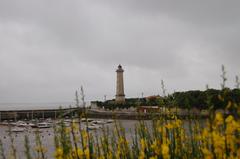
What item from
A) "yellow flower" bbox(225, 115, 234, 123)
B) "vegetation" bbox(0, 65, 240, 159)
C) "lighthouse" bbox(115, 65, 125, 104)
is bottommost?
"vegetation" bbox(0, 65, 240, 159)

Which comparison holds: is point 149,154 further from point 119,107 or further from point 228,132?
point 119,107

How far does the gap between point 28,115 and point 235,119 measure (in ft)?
172

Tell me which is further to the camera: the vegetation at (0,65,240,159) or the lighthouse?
the lighthouse

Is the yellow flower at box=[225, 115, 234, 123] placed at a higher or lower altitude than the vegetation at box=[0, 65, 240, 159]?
higher

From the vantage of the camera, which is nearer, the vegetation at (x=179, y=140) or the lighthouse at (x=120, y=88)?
the vegetation at (x=179, y=140)

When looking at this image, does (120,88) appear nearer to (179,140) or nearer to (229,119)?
(179,140)

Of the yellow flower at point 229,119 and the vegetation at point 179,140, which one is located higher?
the yellow flower at point 229,119

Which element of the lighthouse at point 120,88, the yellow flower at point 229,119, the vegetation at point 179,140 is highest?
the lighthouse at point 120,88

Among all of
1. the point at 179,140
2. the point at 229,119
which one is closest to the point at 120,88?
the point at 179,140

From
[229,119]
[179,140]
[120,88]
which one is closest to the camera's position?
[229,119]

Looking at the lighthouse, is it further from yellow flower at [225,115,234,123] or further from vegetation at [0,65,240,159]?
yellow flower at [225,115,234,123]

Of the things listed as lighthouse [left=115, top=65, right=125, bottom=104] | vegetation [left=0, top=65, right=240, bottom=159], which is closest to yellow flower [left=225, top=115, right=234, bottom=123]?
vegetation [left=0, top=65, right=240, bottom=159]

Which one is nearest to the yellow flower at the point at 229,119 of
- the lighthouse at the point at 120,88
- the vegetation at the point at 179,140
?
the vegetation at the point at 179,140

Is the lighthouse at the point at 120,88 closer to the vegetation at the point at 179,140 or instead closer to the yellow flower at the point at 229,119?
the vegetation at the point at 179,140
